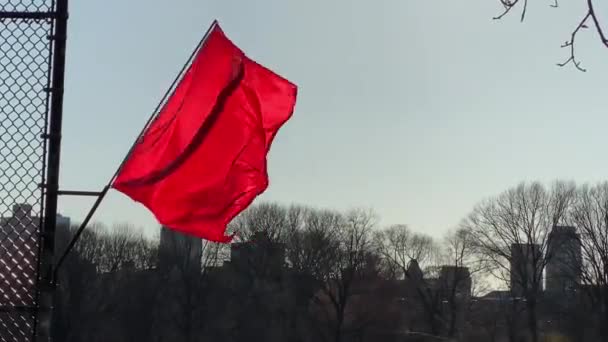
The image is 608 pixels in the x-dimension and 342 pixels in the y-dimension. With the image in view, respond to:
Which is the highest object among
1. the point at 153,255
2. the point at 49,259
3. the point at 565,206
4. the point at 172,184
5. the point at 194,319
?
the point at 565,206

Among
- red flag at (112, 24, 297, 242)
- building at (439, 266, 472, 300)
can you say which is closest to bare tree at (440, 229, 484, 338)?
building at (439, 266, 472, 300)

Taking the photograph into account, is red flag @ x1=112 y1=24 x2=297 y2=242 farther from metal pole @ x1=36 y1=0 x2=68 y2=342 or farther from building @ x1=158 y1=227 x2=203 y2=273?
building @ x1=158 y1=227 x2=203 y2=273

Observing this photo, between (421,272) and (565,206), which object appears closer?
(565,206)

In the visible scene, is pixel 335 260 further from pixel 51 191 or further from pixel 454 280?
pixel 51 191

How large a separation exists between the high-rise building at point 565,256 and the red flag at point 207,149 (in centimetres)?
5635

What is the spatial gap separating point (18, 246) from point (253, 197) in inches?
52.7

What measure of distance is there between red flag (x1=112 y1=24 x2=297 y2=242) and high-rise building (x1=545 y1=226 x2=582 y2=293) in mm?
56349

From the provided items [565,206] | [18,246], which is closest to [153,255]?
[565,206]

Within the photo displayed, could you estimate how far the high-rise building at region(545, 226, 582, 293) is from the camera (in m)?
58.1

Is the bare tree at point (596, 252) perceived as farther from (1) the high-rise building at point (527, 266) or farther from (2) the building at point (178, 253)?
(2) the building at point (178, 253)

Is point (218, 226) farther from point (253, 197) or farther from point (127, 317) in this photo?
point (127, 317)

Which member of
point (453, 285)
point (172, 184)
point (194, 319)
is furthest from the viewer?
point (453, 285)

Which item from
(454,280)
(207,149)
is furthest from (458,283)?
(207,149)

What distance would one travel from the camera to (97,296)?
175 feet
